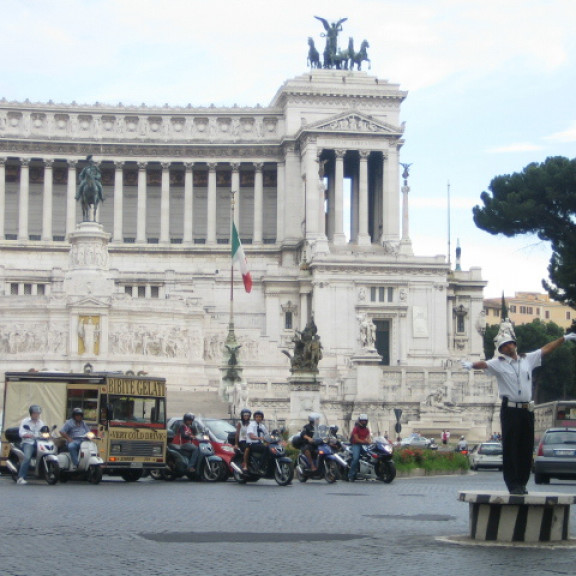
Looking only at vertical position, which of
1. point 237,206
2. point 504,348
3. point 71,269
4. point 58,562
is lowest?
point 58,562

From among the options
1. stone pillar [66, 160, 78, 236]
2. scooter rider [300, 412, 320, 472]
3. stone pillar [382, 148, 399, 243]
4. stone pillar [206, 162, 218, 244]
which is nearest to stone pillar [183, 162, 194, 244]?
stone pillar [206, 162, 218, 244]

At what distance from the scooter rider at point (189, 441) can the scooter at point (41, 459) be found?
3411mm

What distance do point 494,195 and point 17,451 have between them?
31.3 m

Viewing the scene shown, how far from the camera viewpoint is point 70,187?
340 ft

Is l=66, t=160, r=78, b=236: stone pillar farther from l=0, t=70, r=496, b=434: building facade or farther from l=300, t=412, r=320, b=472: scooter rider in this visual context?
l=300, t=412, r=320, b=472: scooter rider

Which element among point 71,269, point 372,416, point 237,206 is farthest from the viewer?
point 237,206

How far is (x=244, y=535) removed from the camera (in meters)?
17.6

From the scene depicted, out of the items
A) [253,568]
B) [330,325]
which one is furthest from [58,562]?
[330,325]

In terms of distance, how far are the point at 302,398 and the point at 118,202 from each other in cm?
5234

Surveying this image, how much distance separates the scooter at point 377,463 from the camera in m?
33.4

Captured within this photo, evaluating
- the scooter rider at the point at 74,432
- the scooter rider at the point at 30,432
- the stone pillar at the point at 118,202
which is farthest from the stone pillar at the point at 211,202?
the scooter rider at the point at 30,432

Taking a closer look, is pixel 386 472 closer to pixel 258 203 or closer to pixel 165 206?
pixel 258 203

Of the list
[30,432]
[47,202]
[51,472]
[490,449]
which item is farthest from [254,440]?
[47,202]

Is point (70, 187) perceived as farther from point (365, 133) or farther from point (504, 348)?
point (504, 348)
